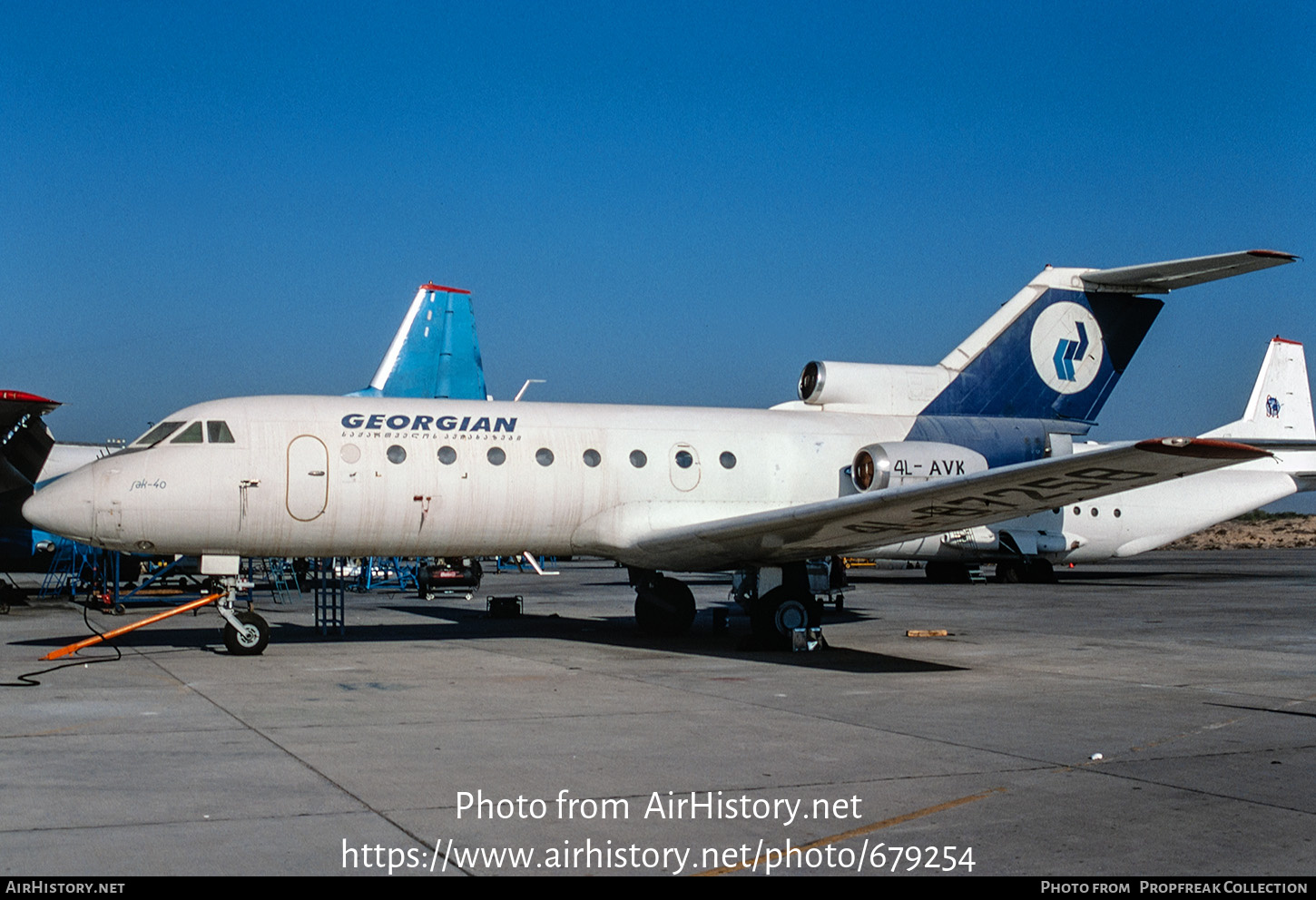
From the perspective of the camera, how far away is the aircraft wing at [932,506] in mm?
11789

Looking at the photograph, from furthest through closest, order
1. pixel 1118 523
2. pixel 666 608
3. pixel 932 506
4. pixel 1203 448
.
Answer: pixel 1118 523
pixel 666 608
pixel 932 506
pixel 1203 448

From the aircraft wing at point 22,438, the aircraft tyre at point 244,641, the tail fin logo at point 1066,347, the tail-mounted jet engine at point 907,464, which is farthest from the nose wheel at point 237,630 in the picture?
the tail fin logo at point 1066,347

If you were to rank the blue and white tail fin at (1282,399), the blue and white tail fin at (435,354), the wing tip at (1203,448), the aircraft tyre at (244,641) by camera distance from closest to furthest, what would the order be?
the wing tip at (1203,448) < the aircraft tyre at (244,641) < the blue and white tail fin at (435,354) < the blue and white tail fin at (1282,399)

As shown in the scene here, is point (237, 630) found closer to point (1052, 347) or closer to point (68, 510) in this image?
point (68, 510)

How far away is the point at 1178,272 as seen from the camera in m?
18.0

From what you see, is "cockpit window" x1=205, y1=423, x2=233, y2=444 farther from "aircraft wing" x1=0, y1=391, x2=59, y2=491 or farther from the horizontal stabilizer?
the horizontal stabilizer

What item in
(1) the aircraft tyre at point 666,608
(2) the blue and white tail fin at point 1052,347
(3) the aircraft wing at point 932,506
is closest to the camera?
(3) the aircraft wing at point 932,506

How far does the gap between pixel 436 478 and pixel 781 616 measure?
4.96m

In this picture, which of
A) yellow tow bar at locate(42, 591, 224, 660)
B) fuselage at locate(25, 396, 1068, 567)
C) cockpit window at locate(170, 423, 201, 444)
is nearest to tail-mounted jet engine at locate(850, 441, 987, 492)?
fuselage at locate(25, 396, 1068, 567)

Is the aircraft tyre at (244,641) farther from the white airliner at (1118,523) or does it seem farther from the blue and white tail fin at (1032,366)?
the white airliner at (1118,523)

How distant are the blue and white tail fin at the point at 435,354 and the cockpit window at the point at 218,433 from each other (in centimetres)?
1662

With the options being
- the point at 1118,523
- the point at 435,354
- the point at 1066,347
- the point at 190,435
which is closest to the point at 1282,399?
the point at 1118,523

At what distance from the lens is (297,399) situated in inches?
633
